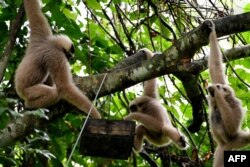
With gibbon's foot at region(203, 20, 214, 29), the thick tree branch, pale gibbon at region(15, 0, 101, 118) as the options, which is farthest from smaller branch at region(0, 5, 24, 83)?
gibbon's foot at region(203, 20, 214, 29)

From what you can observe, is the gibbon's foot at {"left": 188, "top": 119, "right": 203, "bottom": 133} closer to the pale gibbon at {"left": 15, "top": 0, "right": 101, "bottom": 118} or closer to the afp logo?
the afp logo

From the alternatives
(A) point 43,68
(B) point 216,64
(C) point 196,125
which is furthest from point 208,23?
(A) point 43,68

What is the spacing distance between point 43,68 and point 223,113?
2.24 m

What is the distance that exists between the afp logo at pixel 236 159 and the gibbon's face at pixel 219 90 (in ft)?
2.19

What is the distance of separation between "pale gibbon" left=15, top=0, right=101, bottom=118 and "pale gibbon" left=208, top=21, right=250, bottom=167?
1423mm

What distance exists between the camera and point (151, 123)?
244 inches

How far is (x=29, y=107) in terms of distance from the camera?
572cm

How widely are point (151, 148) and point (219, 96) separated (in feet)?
5.22

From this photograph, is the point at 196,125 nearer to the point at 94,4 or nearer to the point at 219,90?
the point at 219,90

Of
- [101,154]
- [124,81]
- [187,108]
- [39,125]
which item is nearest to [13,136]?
[39,125]

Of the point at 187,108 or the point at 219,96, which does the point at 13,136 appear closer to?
the point at 219,96

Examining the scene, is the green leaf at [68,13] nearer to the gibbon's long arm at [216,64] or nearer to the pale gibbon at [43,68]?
the pale gibbon at [43,68]

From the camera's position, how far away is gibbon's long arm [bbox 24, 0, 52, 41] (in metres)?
5.86

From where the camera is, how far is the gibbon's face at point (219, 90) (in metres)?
5.53
